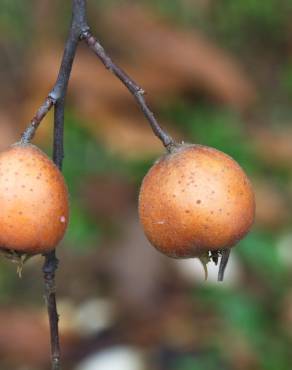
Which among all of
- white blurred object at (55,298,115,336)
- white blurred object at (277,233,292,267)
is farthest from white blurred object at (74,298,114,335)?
white blurred object at (277,233,292,267)

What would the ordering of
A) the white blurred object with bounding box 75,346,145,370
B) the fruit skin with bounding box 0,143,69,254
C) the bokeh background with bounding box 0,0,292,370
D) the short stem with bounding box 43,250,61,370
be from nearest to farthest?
the fruit skin with bounding box 0,143,69,254
the short stem with bounding box 43,250,61,370
the white blurred object with bounding box 75,346,145,370
the bokeh background with bounding box 0,0,292,370

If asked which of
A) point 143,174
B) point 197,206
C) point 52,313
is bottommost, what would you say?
point 52,313

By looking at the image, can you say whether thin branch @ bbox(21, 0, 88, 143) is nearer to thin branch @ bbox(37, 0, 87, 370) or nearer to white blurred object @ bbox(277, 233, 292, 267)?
thin branch @ bbox(37, 0, 87, 370)

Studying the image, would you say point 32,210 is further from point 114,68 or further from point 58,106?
point 114,68

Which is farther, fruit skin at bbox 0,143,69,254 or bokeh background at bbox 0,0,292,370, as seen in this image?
bokeh background at bbox 0,0,292,370

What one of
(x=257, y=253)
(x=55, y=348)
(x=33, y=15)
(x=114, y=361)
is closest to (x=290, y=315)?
(x=257, y=253)

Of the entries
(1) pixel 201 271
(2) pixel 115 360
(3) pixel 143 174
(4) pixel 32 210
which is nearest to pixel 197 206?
(4) pixel 32 210
